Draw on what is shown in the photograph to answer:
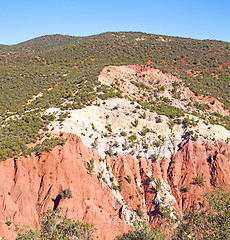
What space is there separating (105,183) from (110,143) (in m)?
7.08

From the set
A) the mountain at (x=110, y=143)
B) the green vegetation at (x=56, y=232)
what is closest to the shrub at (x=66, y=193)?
the mountain at (x=110, y=143)

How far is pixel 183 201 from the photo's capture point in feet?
108

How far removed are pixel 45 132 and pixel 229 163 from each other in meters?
28.7

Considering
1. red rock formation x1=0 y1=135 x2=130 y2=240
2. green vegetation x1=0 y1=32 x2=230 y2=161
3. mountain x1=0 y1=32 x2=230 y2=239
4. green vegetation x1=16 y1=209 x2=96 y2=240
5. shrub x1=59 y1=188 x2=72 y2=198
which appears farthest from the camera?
green vegetation x1=0 y1=32 x2=230 y2=161

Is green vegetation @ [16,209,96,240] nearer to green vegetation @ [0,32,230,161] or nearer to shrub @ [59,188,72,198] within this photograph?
shrub @ [59,188,72,198]

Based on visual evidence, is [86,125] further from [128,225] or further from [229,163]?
[229,163]

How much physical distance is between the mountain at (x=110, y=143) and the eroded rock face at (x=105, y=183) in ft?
0.40

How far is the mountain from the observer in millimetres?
26953

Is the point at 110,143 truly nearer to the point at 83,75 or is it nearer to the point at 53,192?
the point at 53,192

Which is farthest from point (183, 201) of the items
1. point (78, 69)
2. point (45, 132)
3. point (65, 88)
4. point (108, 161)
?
point (78, 69)

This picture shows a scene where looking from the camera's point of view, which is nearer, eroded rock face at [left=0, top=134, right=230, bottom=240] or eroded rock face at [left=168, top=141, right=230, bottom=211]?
eroded rock face at [left=0, top=134, right=230, bottom=240]

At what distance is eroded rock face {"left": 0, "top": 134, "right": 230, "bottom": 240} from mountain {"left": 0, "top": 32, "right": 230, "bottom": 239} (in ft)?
0.40

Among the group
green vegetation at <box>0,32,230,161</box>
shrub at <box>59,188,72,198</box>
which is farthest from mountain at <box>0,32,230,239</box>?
shrub at <box>59,188,72,198</box>

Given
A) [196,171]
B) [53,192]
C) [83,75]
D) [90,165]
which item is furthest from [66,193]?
[83,75]
